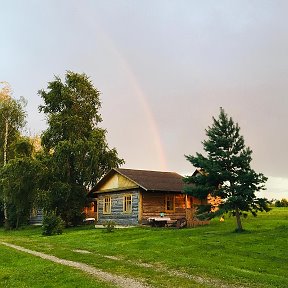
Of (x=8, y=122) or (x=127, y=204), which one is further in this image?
(x=8, y=122)

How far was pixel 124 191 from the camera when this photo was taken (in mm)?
42094

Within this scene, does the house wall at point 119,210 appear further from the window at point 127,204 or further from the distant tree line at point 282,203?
the distant tree line at point 282,203

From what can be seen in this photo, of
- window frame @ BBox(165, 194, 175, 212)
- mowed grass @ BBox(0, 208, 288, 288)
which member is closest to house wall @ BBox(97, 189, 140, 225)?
window frame @ BBox(165, 194, 175, 212)

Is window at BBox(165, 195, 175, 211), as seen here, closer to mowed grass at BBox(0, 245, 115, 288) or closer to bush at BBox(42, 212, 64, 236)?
bush at BBox(42, 212, 64, 236)

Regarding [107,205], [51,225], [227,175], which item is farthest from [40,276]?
[107,205]

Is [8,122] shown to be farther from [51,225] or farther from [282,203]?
[282,203]

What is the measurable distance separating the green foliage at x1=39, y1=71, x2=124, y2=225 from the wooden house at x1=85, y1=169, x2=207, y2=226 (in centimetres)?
401

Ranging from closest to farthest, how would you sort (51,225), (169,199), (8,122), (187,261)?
(187,261) → (51,225) → (169,199) → (8,122)

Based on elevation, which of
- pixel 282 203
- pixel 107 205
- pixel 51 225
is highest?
pixel 282 203

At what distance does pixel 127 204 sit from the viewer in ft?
136

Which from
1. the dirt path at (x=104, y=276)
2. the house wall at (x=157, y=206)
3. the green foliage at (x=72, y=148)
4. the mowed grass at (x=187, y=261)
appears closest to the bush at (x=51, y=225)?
the green foliage at (x=72, y=148)

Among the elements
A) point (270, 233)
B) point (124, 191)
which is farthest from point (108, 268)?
point (124, 191)

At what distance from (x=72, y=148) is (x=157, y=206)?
13.4 metres

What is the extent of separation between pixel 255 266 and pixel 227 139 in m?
13.9
